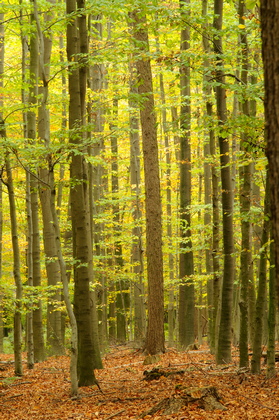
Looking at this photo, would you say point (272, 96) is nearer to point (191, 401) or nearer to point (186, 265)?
point (191, 401)

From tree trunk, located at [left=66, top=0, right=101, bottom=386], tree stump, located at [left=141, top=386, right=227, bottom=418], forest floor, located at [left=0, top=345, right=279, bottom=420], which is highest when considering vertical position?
tree trunk, located at [left=66, top=0, right=101, bottom=386]

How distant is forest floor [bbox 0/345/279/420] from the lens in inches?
243

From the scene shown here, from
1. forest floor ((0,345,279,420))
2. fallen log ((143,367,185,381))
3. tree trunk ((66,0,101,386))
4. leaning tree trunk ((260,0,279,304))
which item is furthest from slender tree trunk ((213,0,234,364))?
leaning tree trunk ((260,0,279,304))

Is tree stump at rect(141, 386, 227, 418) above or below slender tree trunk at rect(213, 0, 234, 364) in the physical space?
below

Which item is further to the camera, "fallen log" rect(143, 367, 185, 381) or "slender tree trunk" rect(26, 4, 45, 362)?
"slender tree trunk" rect(26, 4, 45, 362)

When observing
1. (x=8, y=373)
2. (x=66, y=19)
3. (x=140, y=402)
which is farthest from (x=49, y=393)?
(x=66, y=19)

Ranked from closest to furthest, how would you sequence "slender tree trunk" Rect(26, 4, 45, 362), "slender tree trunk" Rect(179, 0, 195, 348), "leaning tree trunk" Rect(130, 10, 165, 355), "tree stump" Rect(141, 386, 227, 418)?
"tree stump" Rect(141, 386, 227, 418) → "leaning tree trunk" Rect(130, 10, 165, 355) → "slender tree trunk" Rect(26, 4, 45, 362) → "slender tree trunk" Rect(179, 0, 195, 348)

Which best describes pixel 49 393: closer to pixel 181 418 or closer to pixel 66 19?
pixel 181 418

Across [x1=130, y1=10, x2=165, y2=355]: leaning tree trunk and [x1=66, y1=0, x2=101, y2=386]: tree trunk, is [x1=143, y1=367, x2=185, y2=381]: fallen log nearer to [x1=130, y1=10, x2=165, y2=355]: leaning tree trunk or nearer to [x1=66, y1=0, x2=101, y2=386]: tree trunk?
[x1=66, y1=0, x2=101, y2=386]: tree trunk

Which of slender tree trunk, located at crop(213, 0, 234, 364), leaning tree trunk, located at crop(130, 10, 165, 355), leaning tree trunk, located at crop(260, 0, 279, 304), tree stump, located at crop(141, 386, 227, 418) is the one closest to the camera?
leaning tree trunk, located at crop(260, 0, 279, 304)

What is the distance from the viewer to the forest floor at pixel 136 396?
6.17 metres

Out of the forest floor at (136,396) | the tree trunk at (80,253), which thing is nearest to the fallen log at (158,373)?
the forest floor at (136,396)

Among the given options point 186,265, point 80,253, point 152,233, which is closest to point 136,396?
point 80,253

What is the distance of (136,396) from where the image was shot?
7371 mm
